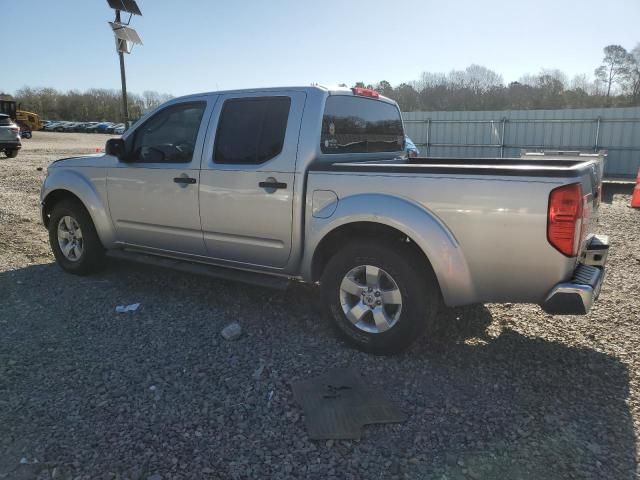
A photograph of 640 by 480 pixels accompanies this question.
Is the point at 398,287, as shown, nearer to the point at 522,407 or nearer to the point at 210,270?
the point at 522,407

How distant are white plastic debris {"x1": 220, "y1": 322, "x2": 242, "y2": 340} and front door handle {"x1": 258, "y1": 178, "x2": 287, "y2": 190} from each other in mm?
1134

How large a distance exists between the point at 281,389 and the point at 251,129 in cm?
217

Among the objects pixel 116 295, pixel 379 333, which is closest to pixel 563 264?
pixel 379 333

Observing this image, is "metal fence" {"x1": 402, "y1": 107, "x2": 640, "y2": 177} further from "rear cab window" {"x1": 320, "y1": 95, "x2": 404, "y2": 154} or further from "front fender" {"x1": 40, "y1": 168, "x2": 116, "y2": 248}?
"front fender" {"x1": 40, "y1": 168, "x2": 116, "y2": 248}

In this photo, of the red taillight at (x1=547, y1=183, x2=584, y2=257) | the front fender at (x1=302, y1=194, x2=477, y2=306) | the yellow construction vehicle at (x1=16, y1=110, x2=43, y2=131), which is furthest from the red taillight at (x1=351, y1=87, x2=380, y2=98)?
the yellow construction vehicle at (x1=16, y1=110, x2=43, y2=131)

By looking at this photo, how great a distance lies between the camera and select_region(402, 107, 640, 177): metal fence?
17094 millimetres

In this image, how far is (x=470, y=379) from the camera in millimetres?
3402

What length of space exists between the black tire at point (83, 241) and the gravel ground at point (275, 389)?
413 mm

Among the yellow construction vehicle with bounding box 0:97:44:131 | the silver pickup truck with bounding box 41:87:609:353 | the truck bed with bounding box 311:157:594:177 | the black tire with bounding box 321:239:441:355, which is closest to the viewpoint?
the truck bed with bounding box 311:157:594:177

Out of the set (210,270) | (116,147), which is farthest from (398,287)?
(116,147)

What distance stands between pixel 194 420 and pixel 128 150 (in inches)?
120

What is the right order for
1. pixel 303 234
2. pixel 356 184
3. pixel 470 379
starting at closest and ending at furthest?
pixel 470 379 → pixel 356 184 → pixel 303 234

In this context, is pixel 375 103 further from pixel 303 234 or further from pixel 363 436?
pixel 363 436

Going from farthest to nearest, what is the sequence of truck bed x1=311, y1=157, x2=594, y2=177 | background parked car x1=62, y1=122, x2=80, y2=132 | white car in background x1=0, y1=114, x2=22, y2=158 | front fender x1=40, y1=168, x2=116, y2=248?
background parked car x1=62, y1=122, x2=80, y2=132
white car in background x1=0, y1=114, x2=22, y2=158
front fender x1=40, y1=168, x2=116, y2=248
truck bed x1=311, y1=157, x2=594, y2=177
